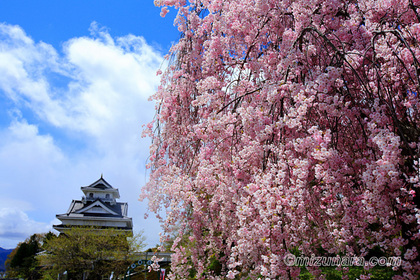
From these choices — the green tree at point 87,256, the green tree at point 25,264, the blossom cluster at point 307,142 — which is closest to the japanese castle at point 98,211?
the green tree at point 25,264

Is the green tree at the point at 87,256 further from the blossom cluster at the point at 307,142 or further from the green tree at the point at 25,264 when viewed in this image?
the blossom cluster at the point at 307,142

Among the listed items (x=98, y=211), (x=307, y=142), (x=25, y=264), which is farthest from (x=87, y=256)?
(x=307, y=142)

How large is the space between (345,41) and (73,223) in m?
25.0

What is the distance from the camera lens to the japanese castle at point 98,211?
936 inches

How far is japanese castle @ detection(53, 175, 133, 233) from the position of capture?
23766mm

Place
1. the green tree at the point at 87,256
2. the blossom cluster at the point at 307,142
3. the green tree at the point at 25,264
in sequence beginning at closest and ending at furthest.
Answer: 1. the blossom cluster at the point at 307,142
2. the green tree at the point at 87,256
3. the green tree at the point at 25,264

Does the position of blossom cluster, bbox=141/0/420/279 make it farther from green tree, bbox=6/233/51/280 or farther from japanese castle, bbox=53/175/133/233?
green tree, bbox=6/233/51/280

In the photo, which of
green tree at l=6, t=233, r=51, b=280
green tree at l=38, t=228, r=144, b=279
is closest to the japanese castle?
green tree at l=6, t=233, r=51, b=280

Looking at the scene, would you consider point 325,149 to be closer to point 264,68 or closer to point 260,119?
point 260,119

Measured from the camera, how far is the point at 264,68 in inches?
147

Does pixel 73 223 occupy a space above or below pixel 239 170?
above

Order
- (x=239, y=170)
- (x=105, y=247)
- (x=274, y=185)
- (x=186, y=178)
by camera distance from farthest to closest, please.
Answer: (x=105, y=247) < (x=186, y=178) < (x=239, y=170) < (x=274, y=185)

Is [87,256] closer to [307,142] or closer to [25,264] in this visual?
[25,264]

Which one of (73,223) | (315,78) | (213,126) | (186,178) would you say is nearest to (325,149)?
(315,78)
